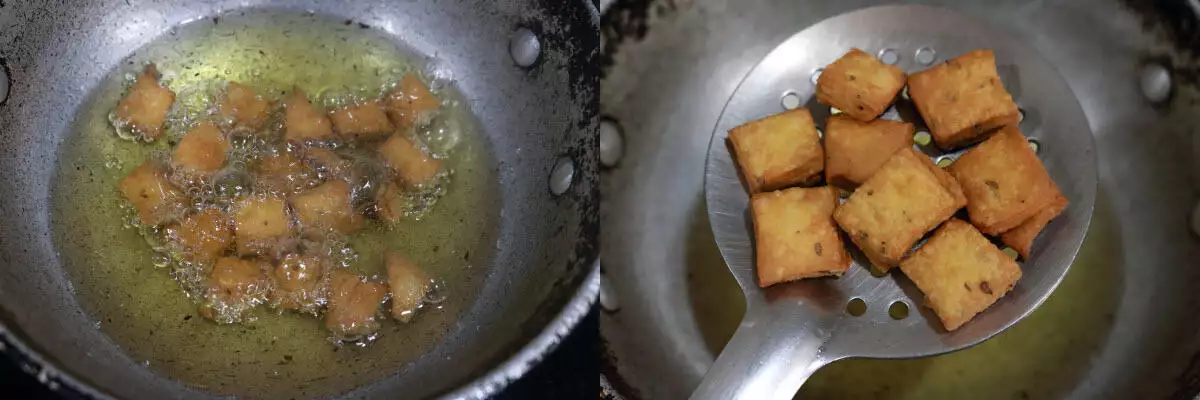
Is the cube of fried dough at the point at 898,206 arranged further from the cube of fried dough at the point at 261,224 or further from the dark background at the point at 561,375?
the cube of fried dough at the point at 261,224

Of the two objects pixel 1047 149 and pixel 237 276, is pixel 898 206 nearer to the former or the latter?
pixel 1047 149

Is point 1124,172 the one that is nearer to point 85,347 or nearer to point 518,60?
point 518,60

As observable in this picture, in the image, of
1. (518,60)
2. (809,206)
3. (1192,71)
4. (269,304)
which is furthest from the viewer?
(518,60)

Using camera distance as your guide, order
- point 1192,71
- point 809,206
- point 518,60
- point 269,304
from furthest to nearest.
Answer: point 518,60 → point 269,304 → point 1192,71 → point 809,206

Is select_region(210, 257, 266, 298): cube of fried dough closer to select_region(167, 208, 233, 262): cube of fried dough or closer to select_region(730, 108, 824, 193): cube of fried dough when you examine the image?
select_region(167, 208, 233, 262): cube of fried dough

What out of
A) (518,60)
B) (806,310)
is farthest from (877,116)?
(518,60)

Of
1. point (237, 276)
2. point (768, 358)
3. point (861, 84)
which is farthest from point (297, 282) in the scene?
point (861, 84)
